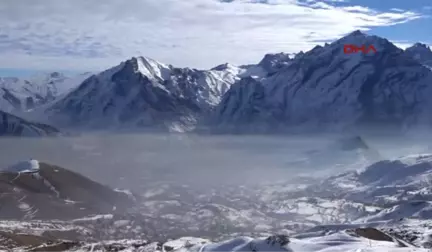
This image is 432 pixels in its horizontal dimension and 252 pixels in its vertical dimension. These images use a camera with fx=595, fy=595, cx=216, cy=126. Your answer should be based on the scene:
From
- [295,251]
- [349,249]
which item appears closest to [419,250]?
[349,249]

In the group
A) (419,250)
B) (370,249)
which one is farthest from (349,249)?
(419,250)

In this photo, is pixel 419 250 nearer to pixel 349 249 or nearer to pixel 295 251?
pixel 349 249

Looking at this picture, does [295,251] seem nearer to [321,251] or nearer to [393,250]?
[321,251]

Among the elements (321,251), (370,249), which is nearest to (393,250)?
(370,249)

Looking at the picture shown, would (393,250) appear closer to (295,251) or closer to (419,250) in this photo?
(419,250)

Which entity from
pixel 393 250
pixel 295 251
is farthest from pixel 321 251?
pixel 393 250

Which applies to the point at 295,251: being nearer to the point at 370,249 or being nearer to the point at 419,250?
the point at 370,249
